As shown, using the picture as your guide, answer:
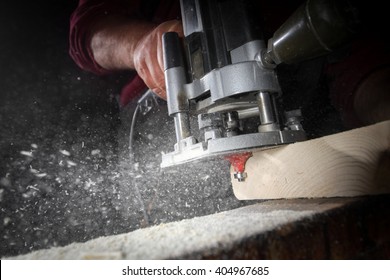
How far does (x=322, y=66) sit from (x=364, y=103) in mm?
237

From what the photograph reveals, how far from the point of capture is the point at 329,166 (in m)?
0.49

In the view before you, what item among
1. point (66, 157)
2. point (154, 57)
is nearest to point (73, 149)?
point (66, 157)

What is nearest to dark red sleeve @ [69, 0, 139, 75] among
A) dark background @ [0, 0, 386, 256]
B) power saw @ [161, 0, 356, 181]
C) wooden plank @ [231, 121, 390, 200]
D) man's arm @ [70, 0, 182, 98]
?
man's arm @ [70, 0, 182, 98]

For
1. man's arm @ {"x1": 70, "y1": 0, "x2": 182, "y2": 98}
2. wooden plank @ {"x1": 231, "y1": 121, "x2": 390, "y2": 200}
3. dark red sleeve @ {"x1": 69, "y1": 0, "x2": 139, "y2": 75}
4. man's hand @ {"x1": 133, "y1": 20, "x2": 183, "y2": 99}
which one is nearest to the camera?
wooden plank @ {"x1": 231, "y1": 121, "x2": 390, "y2": 200}

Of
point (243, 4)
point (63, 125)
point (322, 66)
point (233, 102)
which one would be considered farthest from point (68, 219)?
point (322, 66)

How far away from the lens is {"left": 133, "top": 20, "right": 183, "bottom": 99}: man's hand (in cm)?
74

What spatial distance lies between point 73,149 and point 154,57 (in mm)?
772

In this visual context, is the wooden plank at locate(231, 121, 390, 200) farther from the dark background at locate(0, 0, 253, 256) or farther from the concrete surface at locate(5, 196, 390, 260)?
the dark background at locate(0, 0, 253, 256)

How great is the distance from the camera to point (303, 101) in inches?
39.4

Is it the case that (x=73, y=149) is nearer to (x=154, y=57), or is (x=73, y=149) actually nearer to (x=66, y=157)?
(x=66, y=157)

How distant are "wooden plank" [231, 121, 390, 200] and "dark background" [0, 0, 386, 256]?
14.8 inches

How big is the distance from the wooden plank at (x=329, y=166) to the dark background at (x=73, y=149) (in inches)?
14.8

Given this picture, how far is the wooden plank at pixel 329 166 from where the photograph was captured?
0.42 metres

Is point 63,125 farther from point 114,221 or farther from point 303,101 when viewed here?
point 303,101
